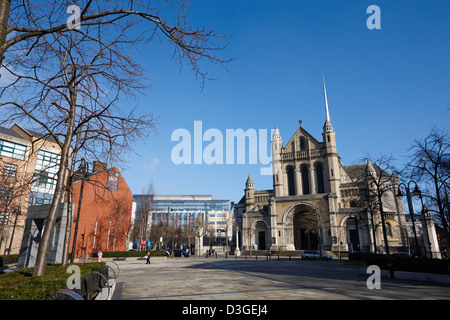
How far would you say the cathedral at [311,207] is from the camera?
4338 centimetres

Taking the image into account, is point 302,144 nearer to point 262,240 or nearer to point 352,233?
point 352,233

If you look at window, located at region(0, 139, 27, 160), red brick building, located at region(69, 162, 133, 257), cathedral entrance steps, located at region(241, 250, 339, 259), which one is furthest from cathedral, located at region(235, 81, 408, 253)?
window, located at region(0, 139, 27, 160)

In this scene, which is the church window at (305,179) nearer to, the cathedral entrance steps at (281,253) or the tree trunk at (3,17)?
the cathedral entrance steps at (281,253)

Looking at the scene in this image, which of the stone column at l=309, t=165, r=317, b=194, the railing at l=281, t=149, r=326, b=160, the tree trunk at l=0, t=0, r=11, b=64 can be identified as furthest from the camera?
the railing at l=281, t=149, r=326, b=160

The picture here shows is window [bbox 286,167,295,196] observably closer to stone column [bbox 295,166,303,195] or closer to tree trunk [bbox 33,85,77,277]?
stone column [bbox 295,166,303,195]

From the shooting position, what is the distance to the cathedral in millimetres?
43375

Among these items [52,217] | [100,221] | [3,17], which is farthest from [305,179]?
[3,17]

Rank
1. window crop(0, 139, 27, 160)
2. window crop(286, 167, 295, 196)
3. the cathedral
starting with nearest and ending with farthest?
1. window crop(0, 139, 27, 160)
2. the cathedral
3. window crop(286, 167, 295, 196)

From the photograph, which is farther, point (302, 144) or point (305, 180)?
point (302, 144)

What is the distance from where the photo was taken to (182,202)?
13025cm

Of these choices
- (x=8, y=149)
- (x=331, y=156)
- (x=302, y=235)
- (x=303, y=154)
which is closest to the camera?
(x=8, y=149)

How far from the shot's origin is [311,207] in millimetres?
46844
